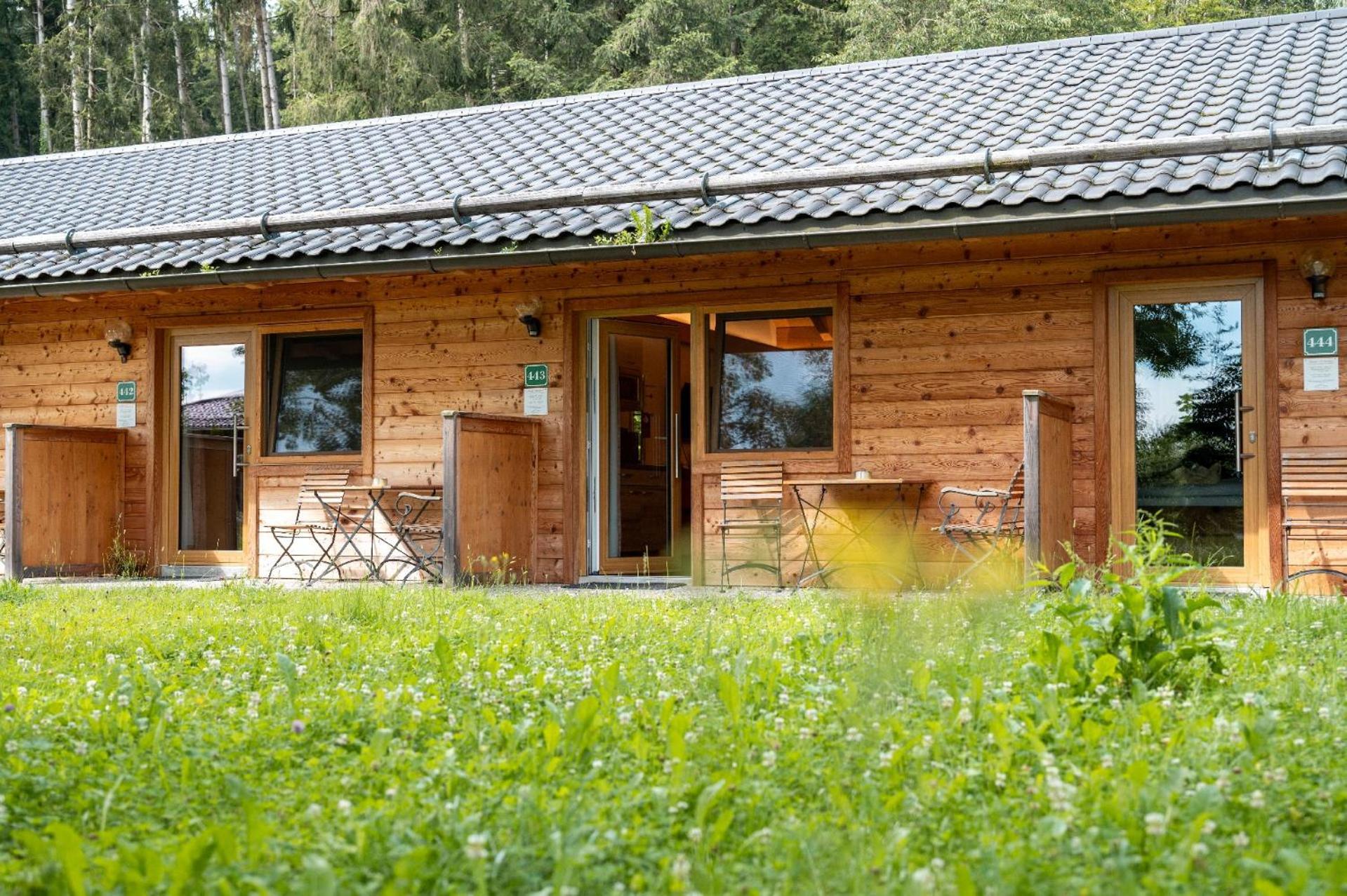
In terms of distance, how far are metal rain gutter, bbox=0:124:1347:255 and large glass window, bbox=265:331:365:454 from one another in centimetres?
113

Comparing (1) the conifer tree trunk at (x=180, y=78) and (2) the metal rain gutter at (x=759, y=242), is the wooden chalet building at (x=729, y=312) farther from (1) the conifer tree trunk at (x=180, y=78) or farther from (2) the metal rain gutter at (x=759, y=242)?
(1) the conifer tree trunk at (x=180, y=78)

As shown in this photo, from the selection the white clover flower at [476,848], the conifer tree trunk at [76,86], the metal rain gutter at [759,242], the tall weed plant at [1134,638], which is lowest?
the white clover flower at [476,848]

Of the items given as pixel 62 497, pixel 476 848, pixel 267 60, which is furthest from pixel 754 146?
pixel 267 60

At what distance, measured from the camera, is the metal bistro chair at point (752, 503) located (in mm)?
9578

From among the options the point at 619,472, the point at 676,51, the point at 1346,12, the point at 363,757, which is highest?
the point at 676,51

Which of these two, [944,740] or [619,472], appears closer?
[944,740]

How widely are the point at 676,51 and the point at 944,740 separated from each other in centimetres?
2265

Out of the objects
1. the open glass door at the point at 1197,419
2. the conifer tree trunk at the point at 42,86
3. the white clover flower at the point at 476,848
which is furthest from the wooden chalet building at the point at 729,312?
the conifer tree trunk at the point at 42,86

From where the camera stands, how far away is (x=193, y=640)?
5.57 m

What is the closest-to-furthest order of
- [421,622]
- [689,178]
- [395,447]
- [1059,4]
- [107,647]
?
[107,647] → [421,622] → [689,178] → [395,447] → [1059,4]

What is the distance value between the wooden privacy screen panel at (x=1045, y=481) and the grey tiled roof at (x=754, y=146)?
1.32 metres

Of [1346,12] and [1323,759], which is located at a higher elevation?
[1346,12]

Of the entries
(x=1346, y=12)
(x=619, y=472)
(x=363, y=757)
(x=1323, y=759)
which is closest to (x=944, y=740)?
(x=1323, y=759)

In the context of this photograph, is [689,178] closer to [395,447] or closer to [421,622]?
[395,447]
